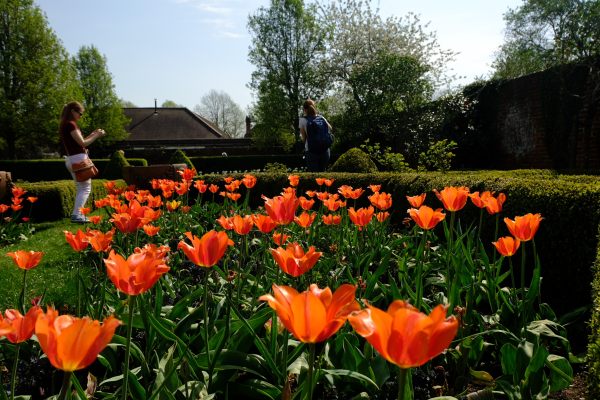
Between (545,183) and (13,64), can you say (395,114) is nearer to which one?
(545,183)

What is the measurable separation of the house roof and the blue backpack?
124 feet

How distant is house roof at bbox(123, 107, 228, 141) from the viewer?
45219 mm

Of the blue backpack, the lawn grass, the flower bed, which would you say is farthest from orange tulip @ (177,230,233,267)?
the blue backpack

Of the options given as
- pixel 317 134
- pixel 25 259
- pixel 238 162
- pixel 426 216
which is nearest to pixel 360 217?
pixel 426 216

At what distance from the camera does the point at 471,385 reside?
6.83ft

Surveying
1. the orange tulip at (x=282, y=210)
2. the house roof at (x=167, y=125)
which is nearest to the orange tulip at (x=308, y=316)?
the orange tulip at (x=282, y=210)

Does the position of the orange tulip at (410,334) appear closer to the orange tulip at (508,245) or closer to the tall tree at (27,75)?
the orange tulip at (508,245)

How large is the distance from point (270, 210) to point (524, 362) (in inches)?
44.6

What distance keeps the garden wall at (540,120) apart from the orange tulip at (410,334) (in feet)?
34.8

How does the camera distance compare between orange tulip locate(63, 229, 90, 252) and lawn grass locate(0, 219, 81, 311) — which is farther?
lawn grass locate(0, 219, 81, 311)

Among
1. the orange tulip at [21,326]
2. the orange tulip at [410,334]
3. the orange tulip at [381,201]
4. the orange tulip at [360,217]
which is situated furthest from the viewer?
the orange tulip at [381,201]

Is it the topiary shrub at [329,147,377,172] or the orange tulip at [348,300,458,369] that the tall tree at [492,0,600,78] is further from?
the orange tulip at [348,300,458,369]

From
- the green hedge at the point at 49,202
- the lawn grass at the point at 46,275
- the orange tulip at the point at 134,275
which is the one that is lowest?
the lawn grass at the point at 46,275

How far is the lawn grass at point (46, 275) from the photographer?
142 inches
